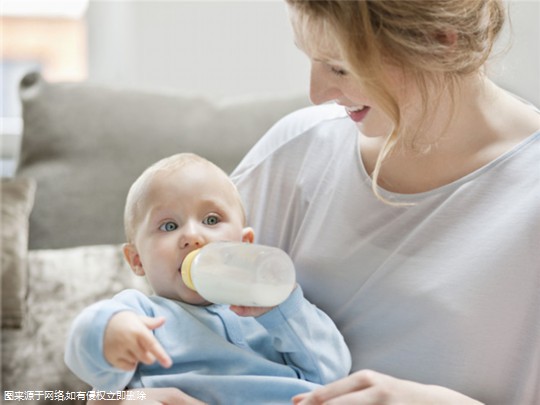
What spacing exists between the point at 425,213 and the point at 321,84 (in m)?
0.27

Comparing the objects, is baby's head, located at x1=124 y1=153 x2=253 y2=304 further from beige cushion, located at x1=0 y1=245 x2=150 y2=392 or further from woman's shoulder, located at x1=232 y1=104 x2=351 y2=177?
beige cushion, located at x1=0 y1=245 x2=150 y2=392

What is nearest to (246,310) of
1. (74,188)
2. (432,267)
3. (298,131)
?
(432,267)

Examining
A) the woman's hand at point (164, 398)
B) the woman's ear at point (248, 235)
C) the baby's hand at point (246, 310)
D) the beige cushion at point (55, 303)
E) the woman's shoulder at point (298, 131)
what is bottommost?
the beige cushion at point (55, 303)

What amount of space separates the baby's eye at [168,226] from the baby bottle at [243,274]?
4.9 inches

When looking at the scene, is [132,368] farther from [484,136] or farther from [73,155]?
[73,155]

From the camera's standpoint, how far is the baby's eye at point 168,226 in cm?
132

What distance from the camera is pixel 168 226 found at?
1.32 metres

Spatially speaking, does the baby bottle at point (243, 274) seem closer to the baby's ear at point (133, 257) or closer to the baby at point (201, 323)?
the baby at point (201, 323)

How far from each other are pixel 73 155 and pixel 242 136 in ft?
1.45

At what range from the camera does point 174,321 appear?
1273 millimetres

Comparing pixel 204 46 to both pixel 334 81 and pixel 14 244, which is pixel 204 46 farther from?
pixel 334 81

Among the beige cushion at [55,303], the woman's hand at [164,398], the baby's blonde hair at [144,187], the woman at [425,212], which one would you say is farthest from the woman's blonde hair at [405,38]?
the beige cushion at [55,303]

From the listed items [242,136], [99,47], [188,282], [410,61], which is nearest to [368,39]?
[410,61]

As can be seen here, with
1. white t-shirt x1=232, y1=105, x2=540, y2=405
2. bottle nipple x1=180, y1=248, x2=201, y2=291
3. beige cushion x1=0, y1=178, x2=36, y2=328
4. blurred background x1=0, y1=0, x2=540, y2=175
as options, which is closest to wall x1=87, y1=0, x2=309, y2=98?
blurred background x1=0, y1=0, x2=540, y2=175
